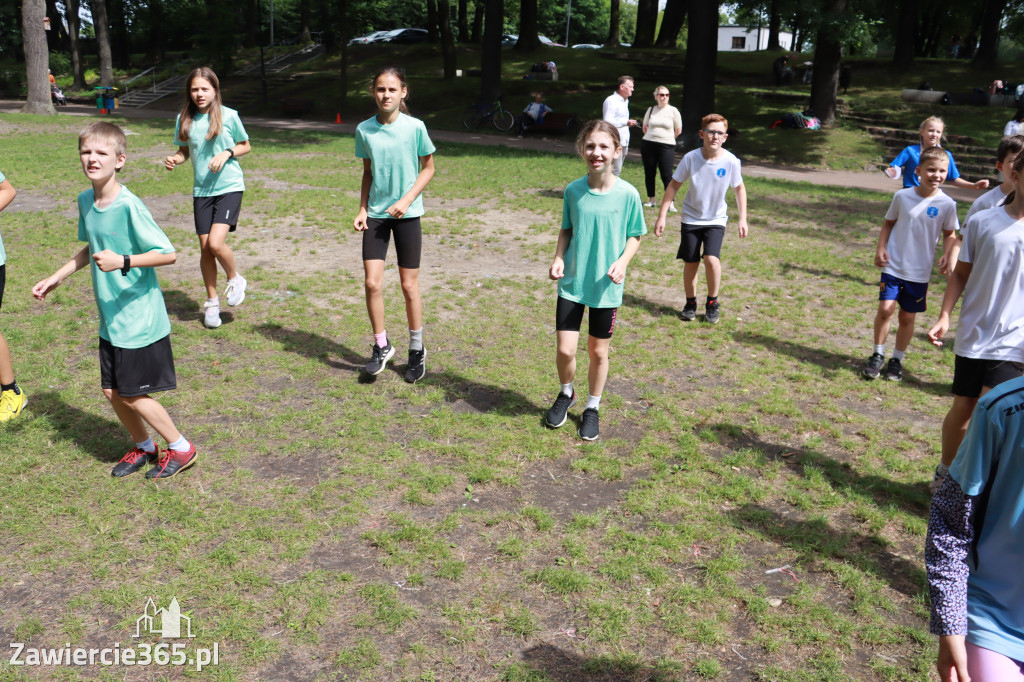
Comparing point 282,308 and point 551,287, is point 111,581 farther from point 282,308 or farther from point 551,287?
point 551,287

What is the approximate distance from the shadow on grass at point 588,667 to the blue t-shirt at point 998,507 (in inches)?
56.3

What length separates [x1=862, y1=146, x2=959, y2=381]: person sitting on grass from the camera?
20.4 ft

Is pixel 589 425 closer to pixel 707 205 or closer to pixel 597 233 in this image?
pixel 597 233

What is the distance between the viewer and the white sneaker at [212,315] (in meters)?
7.20

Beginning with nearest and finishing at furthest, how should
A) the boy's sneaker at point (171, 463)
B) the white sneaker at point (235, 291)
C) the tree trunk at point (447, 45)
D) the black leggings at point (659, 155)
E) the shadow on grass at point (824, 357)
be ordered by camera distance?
the boy's sneaker at point (171, 463) < the shadow on grass at point (824, 357) < the white sneaker at point (235, 291) < the black leggings at point (659, 155) < the tree trunk at point (447, 45)

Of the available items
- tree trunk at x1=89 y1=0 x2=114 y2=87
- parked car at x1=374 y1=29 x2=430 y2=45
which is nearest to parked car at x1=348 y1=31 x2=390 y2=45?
parked car at x1=374 y1=29 x2=430 y2=45

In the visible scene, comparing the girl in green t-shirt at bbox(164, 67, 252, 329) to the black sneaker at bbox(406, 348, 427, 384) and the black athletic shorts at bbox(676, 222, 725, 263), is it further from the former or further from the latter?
the black athletic shorts at bbox(676, 222, 725, 263)

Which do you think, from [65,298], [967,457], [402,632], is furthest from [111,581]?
[65,298]

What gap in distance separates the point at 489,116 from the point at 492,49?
2.16 m

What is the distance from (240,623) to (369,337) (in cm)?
398

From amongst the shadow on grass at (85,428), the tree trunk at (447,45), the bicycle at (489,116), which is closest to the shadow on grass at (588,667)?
the shadow on grass at (85,428)

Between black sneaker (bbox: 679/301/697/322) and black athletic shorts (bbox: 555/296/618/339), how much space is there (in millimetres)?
3067

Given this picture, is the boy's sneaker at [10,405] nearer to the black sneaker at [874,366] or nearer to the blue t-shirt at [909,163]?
A: the black sneaker at [874,366]

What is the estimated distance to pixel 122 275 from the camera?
4.22 m
